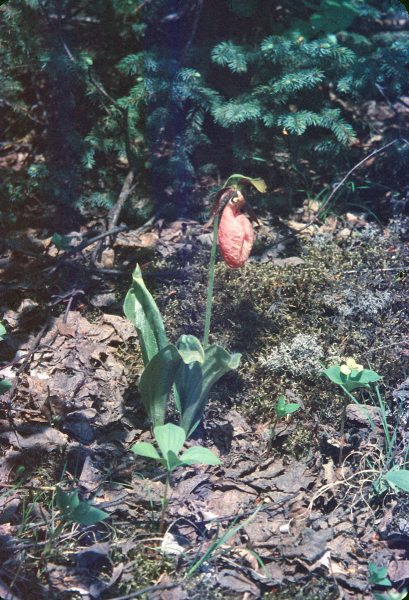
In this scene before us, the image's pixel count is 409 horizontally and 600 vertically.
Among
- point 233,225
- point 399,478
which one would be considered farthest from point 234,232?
point 399,478

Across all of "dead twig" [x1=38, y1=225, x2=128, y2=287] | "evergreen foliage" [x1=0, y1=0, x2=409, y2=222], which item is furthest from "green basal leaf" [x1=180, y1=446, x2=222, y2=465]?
"evergreen foliage" [x1=0, y1=0, x2=409, y2=222]

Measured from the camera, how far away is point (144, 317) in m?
1.69

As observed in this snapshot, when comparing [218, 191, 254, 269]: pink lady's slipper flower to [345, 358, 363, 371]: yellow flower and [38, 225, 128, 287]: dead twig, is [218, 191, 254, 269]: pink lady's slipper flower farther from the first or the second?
[38, 225, 128, 287]: dead twig

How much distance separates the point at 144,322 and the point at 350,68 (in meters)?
2.14

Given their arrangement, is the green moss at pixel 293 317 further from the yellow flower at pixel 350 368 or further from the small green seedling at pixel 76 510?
the small green seedling at pixel 76 510

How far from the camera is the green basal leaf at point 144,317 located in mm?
1653

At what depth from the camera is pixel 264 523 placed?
1577mm

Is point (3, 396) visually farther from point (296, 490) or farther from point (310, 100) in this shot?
point (310, 100)

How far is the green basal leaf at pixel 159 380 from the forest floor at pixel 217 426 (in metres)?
0.21

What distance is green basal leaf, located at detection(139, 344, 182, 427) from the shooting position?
5.09ft

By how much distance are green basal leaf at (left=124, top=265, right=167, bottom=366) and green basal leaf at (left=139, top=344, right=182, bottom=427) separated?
13 cm

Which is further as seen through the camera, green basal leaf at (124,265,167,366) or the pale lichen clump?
the pale lichen clump

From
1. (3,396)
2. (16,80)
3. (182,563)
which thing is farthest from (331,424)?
(16,80)

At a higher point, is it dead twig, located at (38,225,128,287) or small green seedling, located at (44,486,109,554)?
dead twig, located at (38,225,128,287)
